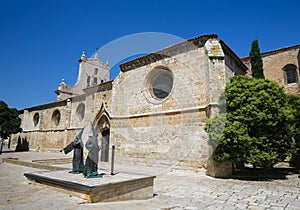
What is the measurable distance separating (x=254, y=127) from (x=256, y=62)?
7.96m

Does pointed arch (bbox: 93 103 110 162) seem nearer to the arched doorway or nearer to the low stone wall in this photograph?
the arched doorway

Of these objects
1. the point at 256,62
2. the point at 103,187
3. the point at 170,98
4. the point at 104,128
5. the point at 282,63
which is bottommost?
the point at 103,187

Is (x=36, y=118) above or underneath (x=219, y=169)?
above

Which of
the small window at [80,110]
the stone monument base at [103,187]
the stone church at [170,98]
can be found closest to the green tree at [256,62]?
the stone church at [170,98]

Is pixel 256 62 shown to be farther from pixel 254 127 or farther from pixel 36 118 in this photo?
pixel 36 118

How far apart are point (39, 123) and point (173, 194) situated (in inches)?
Result: 947

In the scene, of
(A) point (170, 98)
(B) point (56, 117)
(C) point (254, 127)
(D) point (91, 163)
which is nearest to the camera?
(D) point (91, 163)

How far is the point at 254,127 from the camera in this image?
7957 mm

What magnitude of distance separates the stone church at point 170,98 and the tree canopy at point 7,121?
12.4 m

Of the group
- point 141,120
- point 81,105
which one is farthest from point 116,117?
point 81,105

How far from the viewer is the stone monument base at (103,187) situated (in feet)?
12.7

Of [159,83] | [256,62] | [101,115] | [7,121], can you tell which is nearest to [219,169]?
[159,83]

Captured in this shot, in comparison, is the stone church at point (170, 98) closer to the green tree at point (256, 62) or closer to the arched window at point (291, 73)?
the arched window at point (291, 73)

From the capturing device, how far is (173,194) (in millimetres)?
5539
